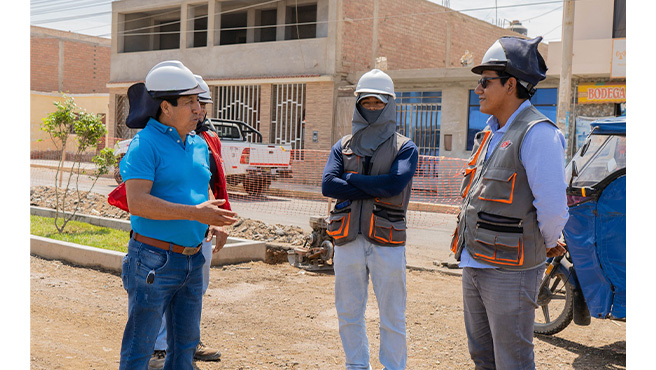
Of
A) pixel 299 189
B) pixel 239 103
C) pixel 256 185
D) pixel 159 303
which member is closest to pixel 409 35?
pixel 239 103

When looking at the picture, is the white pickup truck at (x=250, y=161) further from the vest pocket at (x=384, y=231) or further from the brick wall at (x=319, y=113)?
the vest pocket at (x=384, y=231)

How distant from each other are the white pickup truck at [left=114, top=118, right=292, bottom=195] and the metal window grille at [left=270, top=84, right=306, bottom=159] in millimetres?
5223

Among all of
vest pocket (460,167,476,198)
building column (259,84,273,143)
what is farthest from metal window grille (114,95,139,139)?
vest pocket (460,167,476,198)

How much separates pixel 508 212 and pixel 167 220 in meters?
1.72

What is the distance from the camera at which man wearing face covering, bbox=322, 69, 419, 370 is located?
165 inches

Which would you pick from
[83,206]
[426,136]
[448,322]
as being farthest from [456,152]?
[448,322]

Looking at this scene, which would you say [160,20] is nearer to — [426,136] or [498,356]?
[426,136]

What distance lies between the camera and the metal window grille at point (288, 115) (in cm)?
2384

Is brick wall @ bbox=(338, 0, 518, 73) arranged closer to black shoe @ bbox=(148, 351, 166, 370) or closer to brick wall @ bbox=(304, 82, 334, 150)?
brick wall @ bbox=(304, 82, 334, 150)

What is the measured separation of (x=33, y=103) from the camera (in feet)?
125

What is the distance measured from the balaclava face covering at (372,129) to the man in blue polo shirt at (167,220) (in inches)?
51.3

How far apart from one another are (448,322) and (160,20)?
2886 centimetres

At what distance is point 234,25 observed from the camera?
29828 millimetres

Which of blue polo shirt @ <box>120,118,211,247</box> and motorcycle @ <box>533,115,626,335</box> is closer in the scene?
blue polo shirt @ <box>120,118,211,247</box>
